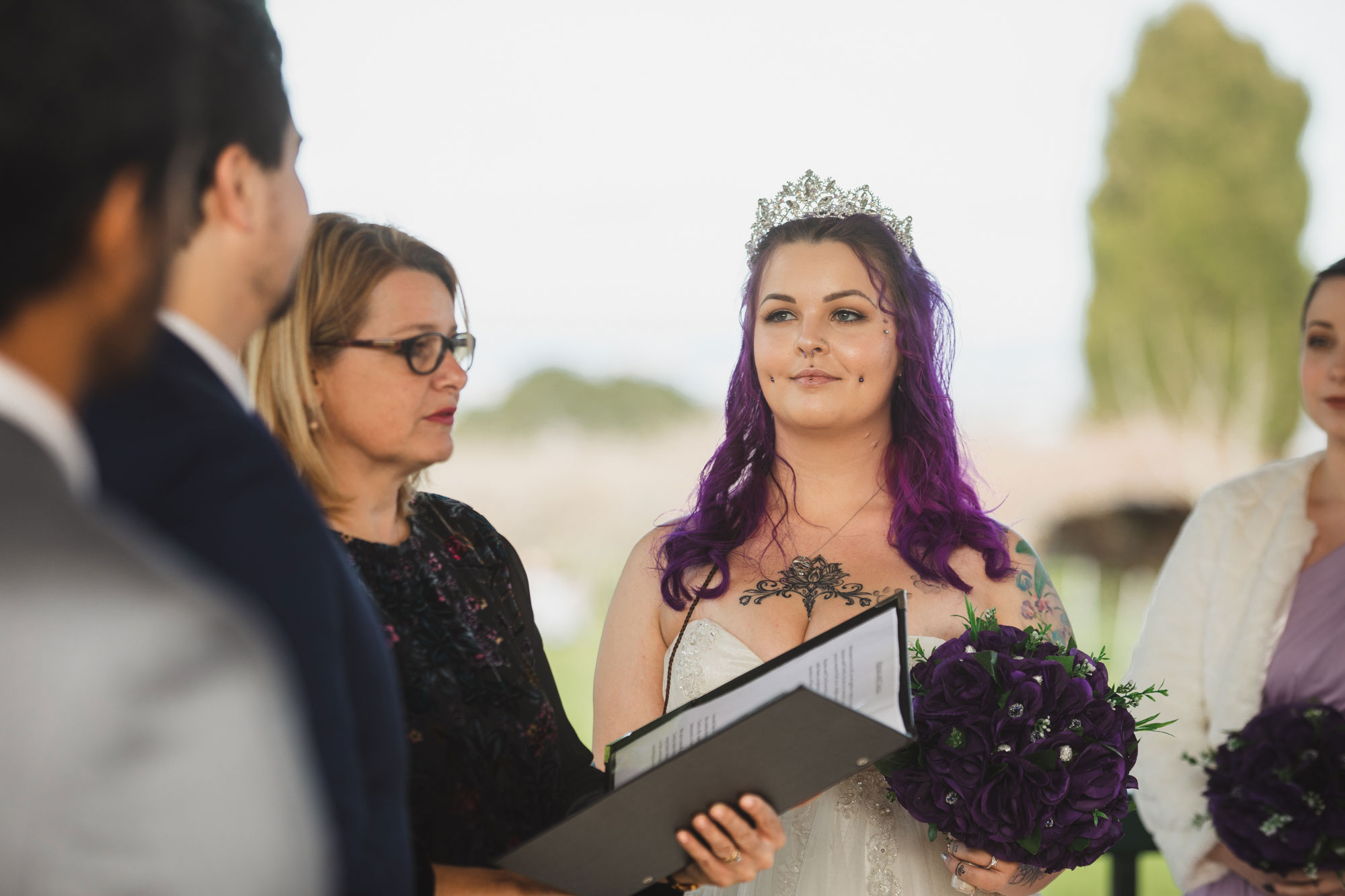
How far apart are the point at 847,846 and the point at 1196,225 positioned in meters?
9.96

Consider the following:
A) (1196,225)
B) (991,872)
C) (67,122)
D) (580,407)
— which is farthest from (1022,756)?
(1196,225)

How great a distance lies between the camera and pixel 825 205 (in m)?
3.08

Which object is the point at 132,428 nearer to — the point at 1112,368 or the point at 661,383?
the point at 661,383

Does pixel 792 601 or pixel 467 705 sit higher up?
pixel 792 601

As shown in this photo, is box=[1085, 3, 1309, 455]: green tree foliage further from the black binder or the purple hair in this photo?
the black binder

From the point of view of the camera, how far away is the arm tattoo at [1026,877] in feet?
7.68

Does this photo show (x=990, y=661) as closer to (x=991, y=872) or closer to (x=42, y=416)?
(x=991, y=872)

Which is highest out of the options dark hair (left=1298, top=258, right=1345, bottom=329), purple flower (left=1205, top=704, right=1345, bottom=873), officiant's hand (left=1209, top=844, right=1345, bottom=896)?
dark hair (left=1298, top=258, right=1345, bottom=329)

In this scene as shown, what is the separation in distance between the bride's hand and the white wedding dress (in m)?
0.18

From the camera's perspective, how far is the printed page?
181 centimetres

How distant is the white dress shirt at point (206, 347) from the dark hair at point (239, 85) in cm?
13

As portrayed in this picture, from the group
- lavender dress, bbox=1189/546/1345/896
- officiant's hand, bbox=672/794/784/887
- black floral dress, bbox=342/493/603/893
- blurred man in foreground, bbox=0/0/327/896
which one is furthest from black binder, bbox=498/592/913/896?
lavender dress, bbox=1189/546/1345/896

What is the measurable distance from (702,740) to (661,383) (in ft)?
27.5

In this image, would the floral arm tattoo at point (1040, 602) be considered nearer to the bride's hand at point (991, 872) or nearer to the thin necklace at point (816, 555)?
the thin necklace at point (816, 555)
